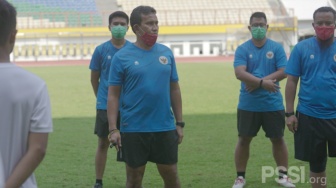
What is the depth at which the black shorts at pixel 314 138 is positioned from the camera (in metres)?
5.87

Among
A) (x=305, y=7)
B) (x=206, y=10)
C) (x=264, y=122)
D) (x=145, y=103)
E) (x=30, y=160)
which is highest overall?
(x=30, y=160)

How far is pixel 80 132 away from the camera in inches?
474

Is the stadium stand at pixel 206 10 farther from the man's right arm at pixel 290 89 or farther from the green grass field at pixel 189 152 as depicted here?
the man's right arm at pixel 290 89

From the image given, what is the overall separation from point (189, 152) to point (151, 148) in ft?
13.8

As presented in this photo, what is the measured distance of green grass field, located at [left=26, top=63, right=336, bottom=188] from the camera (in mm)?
7750

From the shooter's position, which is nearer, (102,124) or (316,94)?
(316,94)

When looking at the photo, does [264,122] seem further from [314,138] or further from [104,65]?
[104,65]

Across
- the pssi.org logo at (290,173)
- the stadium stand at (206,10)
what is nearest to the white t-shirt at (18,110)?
the pssi.org logo at (290,173)

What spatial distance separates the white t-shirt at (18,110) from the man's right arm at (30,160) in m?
0.03

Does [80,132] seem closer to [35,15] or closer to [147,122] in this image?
[147,122]

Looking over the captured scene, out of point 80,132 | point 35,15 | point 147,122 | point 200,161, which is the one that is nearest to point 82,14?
point 35,15

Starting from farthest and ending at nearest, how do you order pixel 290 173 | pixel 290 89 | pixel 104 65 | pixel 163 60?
1. pixel 290 173
2. pixel 104 65
3. pixel 290 89
4. pixel 163 60

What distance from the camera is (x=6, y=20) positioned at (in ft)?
9.80

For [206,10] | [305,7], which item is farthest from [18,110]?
[206,10]
